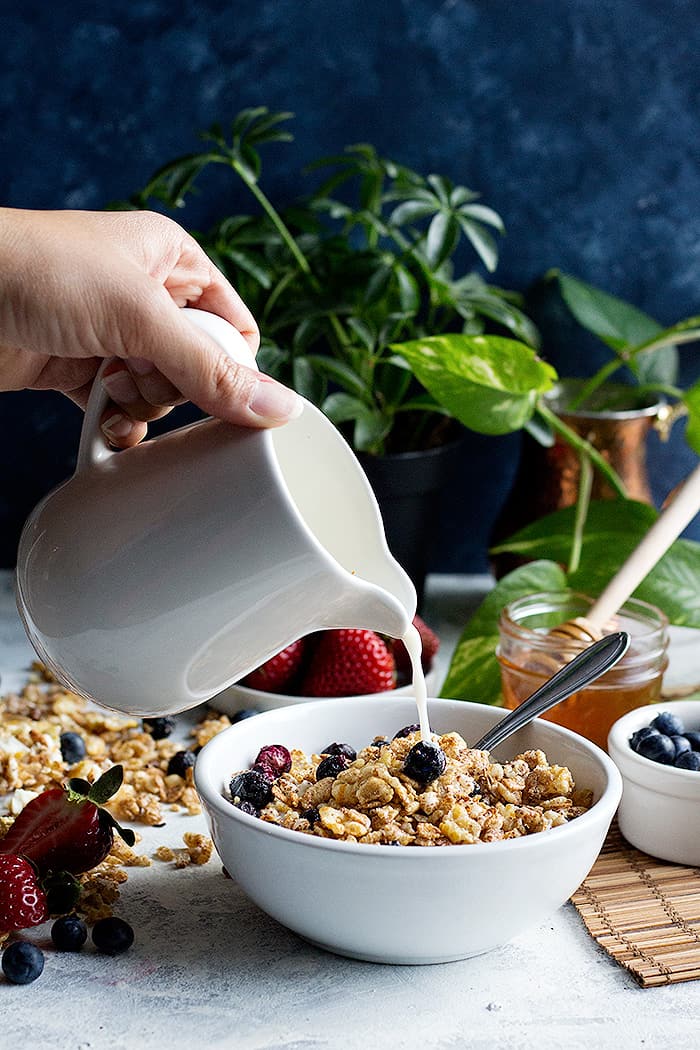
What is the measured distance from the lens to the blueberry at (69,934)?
877 millimetres

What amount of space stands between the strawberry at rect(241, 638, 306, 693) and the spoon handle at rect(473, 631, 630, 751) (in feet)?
1.12

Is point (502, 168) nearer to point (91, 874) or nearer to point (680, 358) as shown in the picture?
point (680, 358)

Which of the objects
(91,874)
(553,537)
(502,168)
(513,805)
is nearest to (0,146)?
(502,168)

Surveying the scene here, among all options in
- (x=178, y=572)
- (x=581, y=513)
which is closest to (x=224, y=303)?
(x=178, y=572)

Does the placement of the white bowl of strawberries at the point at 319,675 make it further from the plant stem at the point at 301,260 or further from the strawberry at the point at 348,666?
the plant stem at the point at 301,260

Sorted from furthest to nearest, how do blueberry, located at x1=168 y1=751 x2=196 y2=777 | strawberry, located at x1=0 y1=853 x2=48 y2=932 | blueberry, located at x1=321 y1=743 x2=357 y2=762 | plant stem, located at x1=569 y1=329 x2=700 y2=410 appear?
1. plant stem, located at x1=569 y1=329 x2=700 y2=410
2. blueberry, located at x1=168 y1=751 x2=196 y2=777
3. blueberry, located at x1=321 y1=743 x2=357 y2=762
4. strawberry, located at x1=0 y1=853 x2=48 y2=932

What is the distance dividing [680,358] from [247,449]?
42.6 inches

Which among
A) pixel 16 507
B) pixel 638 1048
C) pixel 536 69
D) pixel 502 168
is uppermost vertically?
pixel 536 69

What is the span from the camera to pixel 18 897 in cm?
88

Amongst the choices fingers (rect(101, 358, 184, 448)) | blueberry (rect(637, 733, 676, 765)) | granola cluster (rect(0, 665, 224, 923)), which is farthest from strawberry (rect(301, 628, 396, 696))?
fingers (rect(101, 358, 184, 448))

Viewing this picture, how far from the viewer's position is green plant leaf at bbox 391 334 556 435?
1377 mm

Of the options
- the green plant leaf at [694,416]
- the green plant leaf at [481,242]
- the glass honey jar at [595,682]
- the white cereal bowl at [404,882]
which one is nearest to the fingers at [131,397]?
the white cereal bowl at [404,882]

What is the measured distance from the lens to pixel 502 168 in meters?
1.68

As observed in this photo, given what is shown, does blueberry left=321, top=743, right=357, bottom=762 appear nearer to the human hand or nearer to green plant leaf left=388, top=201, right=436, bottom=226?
the human hand
